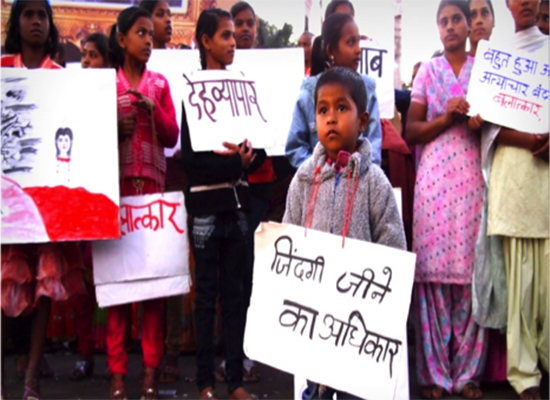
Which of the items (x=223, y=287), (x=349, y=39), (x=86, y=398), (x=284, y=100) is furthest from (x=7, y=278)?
(x=349, y=39)

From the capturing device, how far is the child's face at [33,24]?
4785 mm

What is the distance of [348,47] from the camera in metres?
4.58

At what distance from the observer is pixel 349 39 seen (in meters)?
4.58

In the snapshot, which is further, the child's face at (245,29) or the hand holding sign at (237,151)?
the child's face at (245,29)

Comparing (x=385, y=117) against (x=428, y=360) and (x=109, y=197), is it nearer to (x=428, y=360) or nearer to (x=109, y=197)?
(x=428, y=360)

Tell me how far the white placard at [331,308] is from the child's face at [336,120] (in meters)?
0.41

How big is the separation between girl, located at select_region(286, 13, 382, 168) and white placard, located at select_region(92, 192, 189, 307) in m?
0.70

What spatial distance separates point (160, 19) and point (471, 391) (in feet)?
9.85

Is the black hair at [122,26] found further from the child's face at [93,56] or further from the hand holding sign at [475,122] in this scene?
the hand holding sign at [475,122]

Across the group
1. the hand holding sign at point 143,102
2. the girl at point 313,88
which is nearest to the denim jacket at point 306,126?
the girl at point 313,88

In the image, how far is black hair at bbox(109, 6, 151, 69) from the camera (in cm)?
482

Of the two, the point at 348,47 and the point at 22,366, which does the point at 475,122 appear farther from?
the point at 22,366

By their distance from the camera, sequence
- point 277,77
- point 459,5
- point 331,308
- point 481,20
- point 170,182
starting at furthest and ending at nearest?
point 170,182
point 481,20
point 277,77
point 459,5
point 331,308

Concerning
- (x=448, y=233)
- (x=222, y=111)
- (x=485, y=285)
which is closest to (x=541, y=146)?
(x=448, y=233)
